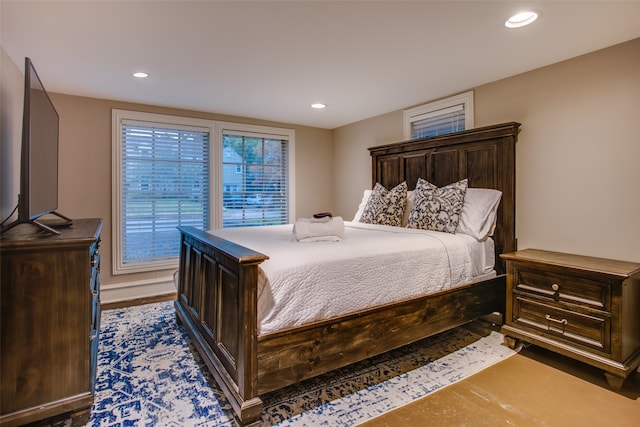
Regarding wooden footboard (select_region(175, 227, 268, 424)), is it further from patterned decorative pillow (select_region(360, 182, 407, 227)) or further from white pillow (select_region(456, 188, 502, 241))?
white pillow (select_region(456, 188, 502, 241))

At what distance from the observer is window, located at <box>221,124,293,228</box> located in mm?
4578

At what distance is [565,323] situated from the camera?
90.1 inches

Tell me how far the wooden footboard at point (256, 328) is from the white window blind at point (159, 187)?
1.67m

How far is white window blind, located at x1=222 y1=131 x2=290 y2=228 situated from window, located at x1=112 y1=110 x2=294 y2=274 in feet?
0.05

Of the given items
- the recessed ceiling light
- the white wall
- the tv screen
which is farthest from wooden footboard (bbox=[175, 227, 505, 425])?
the recessed ceiling light

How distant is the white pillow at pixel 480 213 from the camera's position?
9.41 feet

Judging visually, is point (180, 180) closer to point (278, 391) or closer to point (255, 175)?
point (255, 175)

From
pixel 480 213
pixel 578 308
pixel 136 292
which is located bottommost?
pixel 136 292

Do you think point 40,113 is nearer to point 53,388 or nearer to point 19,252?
point 19,252

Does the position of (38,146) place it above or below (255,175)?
below

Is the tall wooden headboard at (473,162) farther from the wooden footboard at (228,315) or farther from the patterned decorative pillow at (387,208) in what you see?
the wooden footboard at (228,315)

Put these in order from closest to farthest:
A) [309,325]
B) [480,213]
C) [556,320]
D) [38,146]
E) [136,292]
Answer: [309,325] → [38,146] → [556,320] → [480,213] → [136,292]

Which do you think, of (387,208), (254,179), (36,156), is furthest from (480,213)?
(36,156)

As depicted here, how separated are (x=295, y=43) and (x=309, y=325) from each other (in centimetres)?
193
